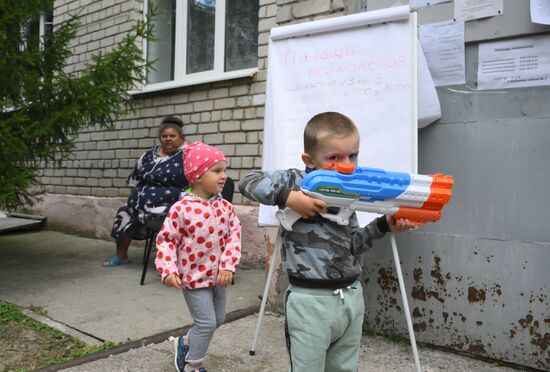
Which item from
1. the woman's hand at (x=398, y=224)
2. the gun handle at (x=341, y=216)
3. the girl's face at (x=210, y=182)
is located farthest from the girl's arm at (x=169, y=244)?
the woman's hand at (x=398, y=224)

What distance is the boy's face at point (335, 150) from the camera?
168cm

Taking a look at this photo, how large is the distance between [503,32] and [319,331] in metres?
1.86

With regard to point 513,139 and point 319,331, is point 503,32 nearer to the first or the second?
point 513,139

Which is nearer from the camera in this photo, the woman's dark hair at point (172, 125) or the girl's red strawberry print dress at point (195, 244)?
the girl's red strawberry print dress at point (195, 244)

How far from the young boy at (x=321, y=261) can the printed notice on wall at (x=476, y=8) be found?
1.35 metres

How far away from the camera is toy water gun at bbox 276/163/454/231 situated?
1.60 m

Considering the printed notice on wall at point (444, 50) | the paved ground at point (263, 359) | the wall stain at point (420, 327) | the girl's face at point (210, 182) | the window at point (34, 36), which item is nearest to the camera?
the girl's face at point (210, 182)

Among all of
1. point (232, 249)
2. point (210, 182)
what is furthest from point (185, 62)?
point (232, 249)

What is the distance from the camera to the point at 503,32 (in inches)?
96.7

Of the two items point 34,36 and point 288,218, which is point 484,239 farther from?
point 34,36

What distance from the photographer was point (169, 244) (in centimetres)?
215

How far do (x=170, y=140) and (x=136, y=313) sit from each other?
1.67 m

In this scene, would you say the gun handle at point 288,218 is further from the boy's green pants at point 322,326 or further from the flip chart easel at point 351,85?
the flip chart easel at point 351,85

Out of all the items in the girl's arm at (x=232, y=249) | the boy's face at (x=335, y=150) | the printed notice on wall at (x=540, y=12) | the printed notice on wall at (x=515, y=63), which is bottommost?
the girl's arm at (x=232, y=249)
